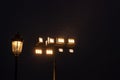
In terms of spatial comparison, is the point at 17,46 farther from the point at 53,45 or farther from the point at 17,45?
the point at 53,45

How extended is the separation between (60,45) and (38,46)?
1449 mm

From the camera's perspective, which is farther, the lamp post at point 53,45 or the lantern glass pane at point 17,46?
the lamp post at point 53,45

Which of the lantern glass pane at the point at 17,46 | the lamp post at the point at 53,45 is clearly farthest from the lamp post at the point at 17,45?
the lamp post at the point at 53,45

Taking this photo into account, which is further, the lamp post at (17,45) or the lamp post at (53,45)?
A: the lamp post at (53,45)

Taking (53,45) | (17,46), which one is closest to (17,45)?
(17,46)

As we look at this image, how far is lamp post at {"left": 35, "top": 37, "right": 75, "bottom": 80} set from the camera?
2664 centimetres

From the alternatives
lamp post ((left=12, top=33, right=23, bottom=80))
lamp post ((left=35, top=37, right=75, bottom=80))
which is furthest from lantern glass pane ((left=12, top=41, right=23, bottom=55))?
lamp post ((left=35, top=37, right=75, bottom=80))

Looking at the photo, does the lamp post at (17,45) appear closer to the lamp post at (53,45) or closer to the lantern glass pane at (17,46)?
the lantern glass pane at (17,46)

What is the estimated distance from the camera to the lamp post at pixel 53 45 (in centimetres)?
2664

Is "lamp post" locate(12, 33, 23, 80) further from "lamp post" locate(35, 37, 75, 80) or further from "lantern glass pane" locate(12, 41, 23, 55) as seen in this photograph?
"lamp post" locate(35, 37, 75, 80)

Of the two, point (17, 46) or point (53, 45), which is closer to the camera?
point (17, 46)

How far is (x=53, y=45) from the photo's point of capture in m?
26.9

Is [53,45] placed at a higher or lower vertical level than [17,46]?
lower

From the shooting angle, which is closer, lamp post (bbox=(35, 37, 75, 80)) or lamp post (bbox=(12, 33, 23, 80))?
lamp post (bbox=(12, 33, 23, 80))
